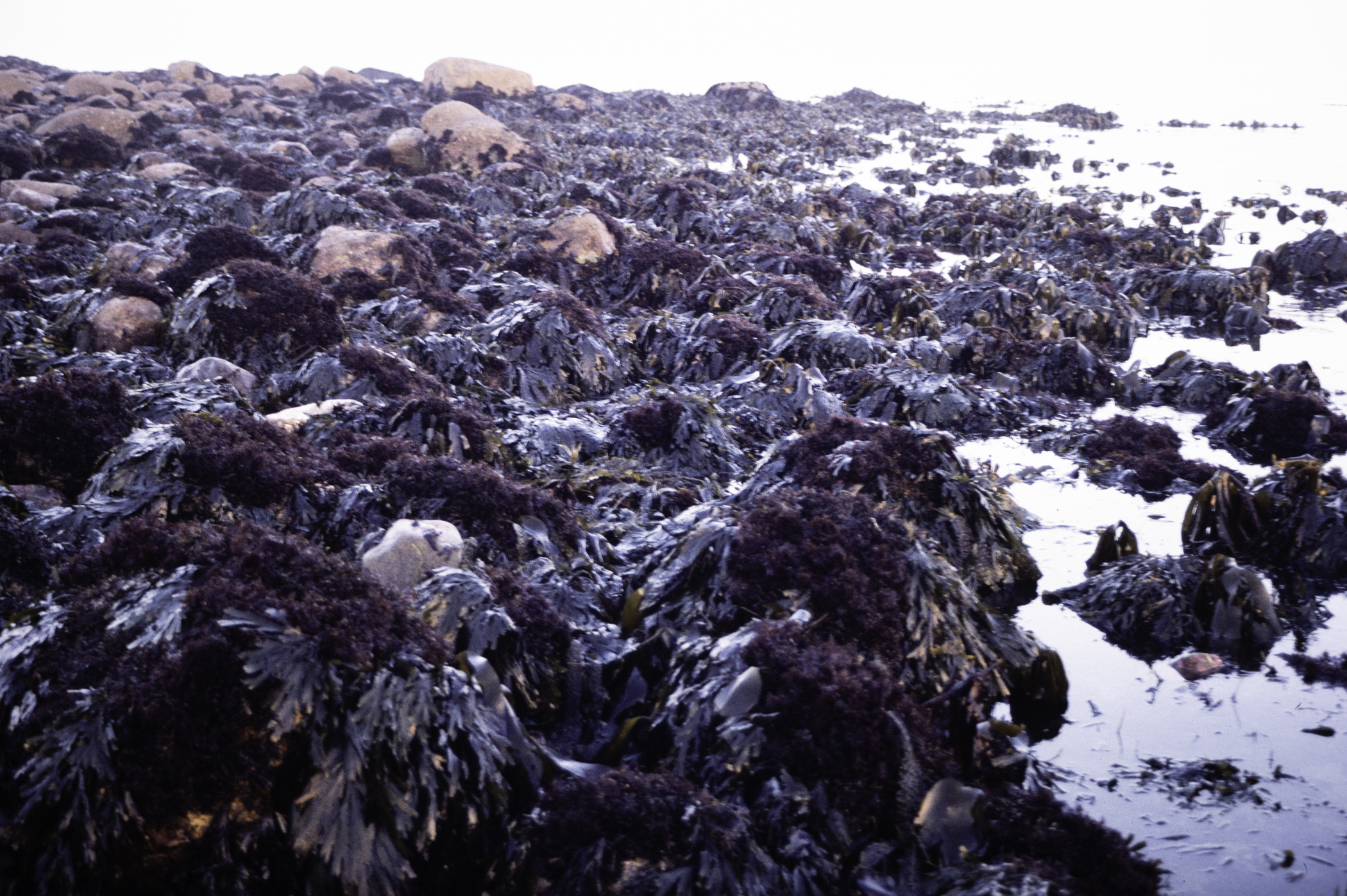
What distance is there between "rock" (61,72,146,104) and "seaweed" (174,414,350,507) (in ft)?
80.1

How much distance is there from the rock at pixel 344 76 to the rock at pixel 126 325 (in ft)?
96.1

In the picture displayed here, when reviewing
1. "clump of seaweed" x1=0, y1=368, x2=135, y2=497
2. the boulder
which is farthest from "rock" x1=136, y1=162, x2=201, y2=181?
"clump of seaweed" x1=0, y1=368, x2=135, y2=497

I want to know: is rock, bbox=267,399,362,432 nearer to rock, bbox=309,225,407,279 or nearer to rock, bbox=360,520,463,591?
rock, bbox=360,520,463,591

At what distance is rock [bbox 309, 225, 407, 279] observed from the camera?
338 inches

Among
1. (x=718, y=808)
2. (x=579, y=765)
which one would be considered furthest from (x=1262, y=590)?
(x=579, y=765)

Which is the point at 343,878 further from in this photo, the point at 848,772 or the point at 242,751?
the point at 848,772

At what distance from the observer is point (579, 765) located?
9.20 ft

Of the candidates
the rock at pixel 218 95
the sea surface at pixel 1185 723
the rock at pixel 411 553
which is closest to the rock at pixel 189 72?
the rock at pixel 218 95

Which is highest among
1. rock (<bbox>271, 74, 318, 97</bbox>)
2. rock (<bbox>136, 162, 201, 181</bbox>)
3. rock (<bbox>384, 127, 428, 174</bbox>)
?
rock (<bbox>271, 74, 318, 97</bbox>)

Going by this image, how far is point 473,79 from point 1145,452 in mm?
29662

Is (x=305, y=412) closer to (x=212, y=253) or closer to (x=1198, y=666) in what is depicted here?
(x=212, y=253)

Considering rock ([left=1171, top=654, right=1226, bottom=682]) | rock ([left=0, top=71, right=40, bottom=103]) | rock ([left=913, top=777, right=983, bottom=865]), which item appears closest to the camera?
rock ([left=913, top=777, right=983, bottom=865])

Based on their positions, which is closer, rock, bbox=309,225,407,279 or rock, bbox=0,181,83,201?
rock, bbox=309,225,407,279

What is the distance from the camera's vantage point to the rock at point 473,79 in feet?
95.1
